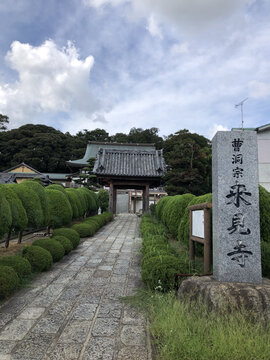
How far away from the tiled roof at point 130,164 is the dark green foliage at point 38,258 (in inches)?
460

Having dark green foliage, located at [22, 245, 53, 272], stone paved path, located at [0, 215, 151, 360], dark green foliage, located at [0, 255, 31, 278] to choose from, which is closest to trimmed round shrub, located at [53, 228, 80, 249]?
stone paved path, located at [0, 215, 151, 360]

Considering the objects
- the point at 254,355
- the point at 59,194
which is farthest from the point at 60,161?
the point at 254,355

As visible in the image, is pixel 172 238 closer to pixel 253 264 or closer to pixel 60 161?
pixel 253 264

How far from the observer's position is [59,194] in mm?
9016

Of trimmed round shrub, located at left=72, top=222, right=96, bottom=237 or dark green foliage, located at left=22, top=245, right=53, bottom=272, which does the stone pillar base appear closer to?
dark green foliage, located at left=22, top=245, right=53, bottom=272

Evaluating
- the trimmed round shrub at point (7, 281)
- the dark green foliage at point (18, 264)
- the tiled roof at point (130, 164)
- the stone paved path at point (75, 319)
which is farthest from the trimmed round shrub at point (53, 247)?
the tiled roof at point (130, 164)

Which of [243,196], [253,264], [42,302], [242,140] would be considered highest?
[242,140]

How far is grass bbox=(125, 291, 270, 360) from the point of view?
2.16m

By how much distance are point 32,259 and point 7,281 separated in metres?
1.37

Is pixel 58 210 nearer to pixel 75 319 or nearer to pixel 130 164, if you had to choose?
pixel 75 319

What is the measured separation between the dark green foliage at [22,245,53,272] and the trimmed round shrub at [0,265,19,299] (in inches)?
39.4

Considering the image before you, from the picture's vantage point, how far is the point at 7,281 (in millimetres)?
3701

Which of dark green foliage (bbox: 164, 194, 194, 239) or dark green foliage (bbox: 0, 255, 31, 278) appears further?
dark green foliage (bbox: 164, 194, 194, 239)

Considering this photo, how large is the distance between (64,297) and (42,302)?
1.11 feet
